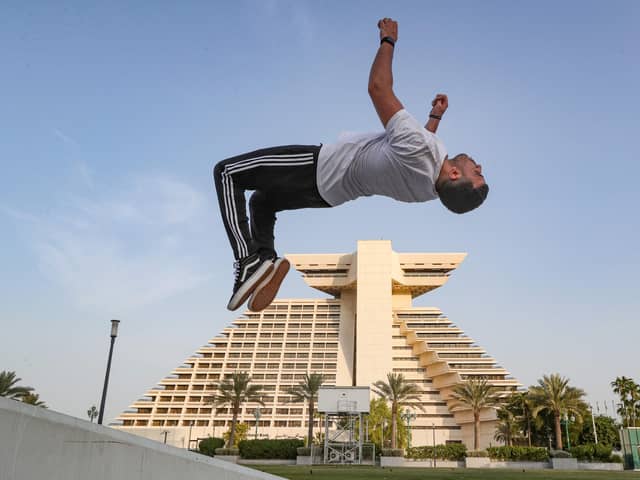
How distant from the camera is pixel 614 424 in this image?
7288cm

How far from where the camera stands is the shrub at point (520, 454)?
1914 inches

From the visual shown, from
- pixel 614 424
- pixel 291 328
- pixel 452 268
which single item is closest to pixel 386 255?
pixel 452 268

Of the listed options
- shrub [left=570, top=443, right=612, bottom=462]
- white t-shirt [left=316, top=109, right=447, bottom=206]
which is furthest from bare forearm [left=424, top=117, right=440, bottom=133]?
shrub [left=570, top=443, right=612, bottom=462]

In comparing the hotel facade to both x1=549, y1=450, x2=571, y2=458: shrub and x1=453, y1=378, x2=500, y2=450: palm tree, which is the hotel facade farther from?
x1=549, y1=450, x2=571, y2=458: shrub

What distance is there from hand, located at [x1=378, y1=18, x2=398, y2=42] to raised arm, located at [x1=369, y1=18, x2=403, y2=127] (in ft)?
0.16

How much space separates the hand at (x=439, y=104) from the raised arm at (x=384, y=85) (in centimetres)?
79

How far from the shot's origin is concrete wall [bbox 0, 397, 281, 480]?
348 centimetres

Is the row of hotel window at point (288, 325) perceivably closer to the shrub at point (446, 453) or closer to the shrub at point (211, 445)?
the shrub at point (446, 453)

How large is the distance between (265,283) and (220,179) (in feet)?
2.79

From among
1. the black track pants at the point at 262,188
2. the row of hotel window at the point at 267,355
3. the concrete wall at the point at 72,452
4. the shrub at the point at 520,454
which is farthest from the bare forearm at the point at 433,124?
the row of hotel window at the point at 267,355

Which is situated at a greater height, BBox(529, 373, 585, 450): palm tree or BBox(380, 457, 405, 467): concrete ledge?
BBox(529, 373, 585, 450): palm tree

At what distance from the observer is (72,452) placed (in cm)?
377

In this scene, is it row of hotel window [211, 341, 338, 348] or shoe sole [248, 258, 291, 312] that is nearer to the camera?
shoe sole [248, 258, 291, 312]

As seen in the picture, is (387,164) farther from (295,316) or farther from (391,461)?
(295,316)
